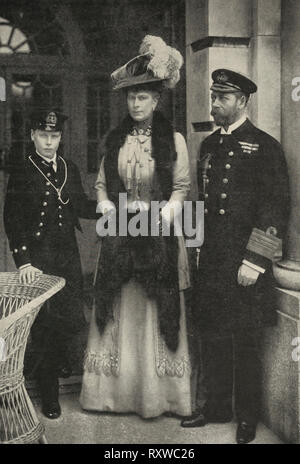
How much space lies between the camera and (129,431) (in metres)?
3.93

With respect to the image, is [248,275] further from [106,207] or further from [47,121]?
[47,121]

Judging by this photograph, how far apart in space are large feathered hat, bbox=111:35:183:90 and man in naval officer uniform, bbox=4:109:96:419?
0.47m

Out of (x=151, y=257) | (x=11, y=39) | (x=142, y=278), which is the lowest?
(x=142, y=278)

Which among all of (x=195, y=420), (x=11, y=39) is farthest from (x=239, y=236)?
(x=11, y=39)

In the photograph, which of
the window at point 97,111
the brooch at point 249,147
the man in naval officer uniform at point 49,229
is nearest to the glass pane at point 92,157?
the window at point 97,111

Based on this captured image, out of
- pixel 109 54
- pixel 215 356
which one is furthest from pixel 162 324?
pixel 109 54

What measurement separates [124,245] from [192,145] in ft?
2.73

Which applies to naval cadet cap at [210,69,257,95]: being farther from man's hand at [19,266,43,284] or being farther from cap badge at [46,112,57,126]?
man's hand at [19,266,43,284]

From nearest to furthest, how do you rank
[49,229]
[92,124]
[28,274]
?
[28,274]
[49,229]
[92,124]

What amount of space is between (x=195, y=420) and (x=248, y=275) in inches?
36.7

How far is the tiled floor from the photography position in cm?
382

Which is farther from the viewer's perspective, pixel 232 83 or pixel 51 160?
pixel 51 160

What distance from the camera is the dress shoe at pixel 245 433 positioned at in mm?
3807

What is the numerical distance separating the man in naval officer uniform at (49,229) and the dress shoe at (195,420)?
2.48 ft
